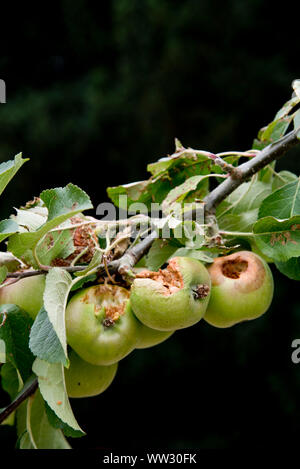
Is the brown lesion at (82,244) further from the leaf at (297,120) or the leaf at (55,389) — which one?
the leaf at (297,120)

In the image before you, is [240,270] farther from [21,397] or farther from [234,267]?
[21,397]

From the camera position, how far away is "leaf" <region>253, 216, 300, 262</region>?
0.46 m

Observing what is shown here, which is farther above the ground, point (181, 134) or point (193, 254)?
point (181, 134)

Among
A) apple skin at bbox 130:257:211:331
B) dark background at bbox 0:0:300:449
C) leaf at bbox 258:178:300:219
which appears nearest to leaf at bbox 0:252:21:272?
apple skin at bbox 130:257:211:331

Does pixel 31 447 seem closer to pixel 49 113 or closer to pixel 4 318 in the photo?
pixel 4 318

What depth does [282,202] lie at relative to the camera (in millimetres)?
511

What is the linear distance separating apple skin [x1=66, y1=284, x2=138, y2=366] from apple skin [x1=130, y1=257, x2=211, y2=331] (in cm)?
2

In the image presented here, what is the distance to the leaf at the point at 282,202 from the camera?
505 millimetres

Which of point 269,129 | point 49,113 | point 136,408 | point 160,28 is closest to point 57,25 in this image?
point 49,113

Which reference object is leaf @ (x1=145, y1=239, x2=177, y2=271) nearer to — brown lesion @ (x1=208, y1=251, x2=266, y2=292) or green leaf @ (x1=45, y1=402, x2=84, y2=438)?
brown lesion @ (x1=208, y1=251, x2=266, y2=292)

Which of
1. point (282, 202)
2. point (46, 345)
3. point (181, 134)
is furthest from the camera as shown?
point (181, 134)

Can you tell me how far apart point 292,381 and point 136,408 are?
653 mm

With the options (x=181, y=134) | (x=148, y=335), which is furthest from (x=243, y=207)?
(x=181, y=134)

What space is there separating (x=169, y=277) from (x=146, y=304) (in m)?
0.04
